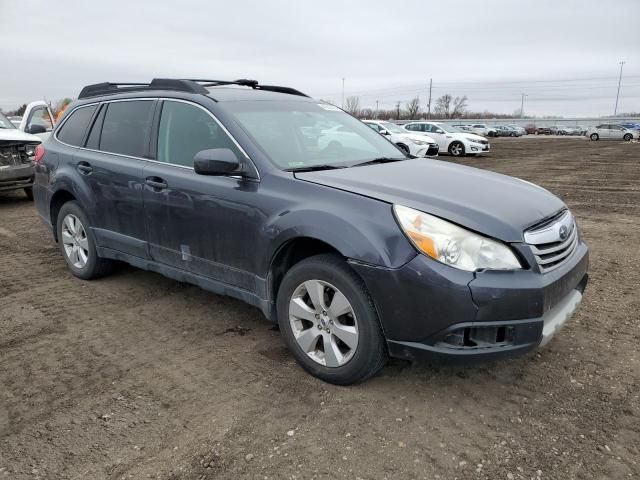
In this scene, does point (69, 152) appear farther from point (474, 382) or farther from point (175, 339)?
point (474, 382)

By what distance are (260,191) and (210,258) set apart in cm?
67

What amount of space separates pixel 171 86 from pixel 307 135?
1.18 m

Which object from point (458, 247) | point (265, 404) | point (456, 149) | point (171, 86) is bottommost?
point (456, 149)

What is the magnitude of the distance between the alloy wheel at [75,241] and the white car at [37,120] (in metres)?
6.07

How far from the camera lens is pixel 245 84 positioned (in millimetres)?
4473

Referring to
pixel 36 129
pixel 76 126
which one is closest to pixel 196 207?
pixel 76 126

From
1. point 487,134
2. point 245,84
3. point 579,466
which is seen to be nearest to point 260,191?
point 245,84

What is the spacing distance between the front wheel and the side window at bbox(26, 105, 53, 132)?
15839 mm

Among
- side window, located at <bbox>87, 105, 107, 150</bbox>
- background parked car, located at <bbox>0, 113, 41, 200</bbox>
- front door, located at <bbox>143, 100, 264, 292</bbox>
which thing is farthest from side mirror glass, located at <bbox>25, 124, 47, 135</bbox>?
front door, located at <bbox>143, 100, 264, 292</bbox>

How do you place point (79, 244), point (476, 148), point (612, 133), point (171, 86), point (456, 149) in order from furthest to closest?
point (612, 133) → point (456, 149) → point (476, 148) → point (79, 244) → point (171, 86)

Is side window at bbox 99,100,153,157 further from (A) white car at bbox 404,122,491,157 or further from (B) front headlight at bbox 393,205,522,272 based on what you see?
(A) white car at bbox 404,122,491,157

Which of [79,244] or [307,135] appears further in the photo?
[79,244]

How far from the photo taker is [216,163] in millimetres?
3205

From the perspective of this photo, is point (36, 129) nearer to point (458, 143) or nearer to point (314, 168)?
point (314, 168)
